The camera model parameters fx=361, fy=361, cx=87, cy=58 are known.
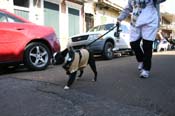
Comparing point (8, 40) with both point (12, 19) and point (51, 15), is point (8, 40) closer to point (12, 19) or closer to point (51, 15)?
point (12, 19)

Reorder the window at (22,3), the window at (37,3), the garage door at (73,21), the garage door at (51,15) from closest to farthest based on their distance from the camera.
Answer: the window at (22,3)
the window at (37,3)
the garage door at (51,15)
the garage door at (73,21)

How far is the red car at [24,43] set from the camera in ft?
26.9

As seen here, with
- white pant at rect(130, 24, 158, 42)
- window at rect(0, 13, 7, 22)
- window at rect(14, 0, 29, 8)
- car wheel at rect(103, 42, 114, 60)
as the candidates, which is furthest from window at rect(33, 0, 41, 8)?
white pant at rect(130, 24, 158, 42)

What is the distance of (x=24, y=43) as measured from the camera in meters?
8.50

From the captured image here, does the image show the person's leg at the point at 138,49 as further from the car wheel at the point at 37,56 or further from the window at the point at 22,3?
the window at the point at 22,3

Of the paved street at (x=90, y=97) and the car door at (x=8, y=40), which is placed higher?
the car door at (x=8, y=40)

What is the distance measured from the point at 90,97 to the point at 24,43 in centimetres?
369

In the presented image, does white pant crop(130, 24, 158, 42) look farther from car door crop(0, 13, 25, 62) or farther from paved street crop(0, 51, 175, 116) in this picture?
car door crop(0, 13, 25, 62)

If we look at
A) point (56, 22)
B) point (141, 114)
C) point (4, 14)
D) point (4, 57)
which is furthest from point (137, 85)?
point (56, 22)

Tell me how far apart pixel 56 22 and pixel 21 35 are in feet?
34.3

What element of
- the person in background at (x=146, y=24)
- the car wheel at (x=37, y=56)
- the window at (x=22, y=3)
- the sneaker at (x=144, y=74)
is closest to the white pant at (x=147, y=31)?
the person in background at (x=146, y=24)

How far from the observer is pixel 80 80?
6789mm

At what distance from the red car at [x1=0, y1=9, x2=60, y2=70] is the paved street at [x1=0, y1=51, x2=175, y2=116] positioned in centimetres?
145

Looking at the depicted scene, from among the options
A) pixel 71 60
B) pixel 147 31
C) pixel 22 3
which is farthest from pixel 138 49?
pixel 22 3
